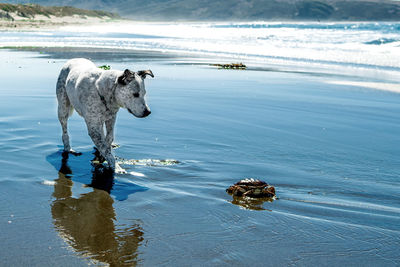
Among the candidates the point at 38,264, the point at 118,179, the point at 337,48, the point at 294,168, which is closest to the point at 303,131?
the point at 294,168

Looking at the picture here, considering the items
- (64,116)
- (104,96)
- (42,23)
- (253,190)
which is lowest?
(253,190)

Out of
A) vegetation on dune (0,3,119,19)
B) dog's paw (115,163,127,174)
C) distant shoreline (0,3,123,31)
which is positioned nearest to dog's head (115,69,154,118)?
dog's paw (115,163,127,174)

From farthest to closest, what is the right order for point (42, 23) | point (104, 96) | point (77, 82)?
point (42, 23)
point (77, 82)
point (104, 96)

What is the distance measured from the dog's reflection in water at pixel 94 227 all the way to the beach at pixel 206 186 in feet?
0.06

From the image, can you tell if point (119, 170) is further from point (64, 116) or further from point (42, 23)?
point (42, 23)

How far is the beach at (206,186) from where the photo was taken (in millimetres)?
4031

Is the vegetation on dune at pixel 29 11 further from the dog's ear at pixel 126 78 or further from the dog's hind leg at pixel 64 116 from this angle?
the dog's ear at pixel 126 78

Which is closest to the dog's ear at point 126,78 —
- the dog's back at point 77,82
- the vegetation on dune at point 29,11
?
the dog's back at point 77,82

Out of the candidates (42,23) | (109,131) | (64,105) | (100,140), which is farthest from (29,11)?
(100,140)

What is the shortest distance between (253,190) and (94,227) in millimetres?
1981

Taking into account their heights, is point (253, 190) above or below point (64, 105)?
below

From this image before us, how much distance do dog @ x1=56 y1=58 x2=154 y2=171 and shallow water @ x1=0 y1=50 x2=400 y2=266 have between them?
55 cm

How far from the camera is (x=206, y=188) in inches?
229

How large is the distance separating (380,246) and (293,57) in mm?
25266
